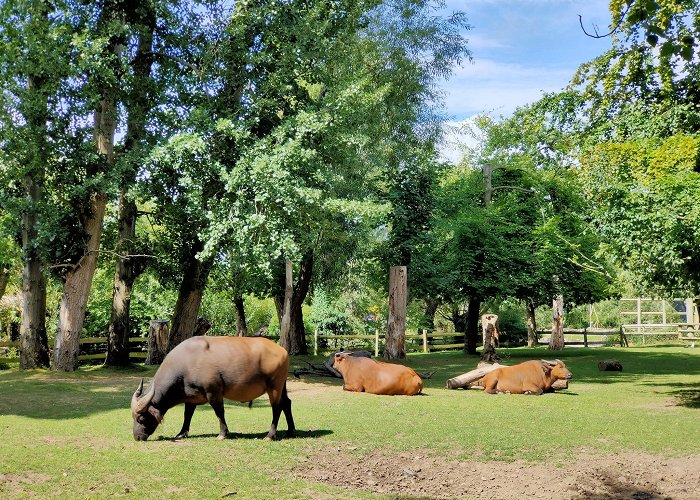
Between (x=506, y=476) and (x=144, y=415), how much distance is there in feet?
16.2

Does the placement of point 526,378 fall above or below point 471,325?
below

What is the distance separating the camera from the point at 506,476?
9.27 metres

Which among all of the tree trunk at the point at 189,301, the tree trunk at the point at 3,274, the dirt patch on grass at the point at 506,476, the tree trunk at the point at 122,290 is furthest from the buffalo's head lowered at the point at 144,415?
the tree trunk at the point at 3,274

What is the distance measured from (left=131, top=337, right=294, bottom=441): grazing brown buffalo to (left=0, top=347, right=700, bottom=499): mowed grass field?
47 cm

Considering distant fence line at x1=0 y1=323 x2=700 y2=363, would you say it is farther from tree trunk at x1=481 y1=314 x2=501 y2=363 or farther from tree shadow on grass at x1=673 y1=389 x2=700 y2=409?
tree shadow on grass at x1=673 y1=389 x2=700 y2=409

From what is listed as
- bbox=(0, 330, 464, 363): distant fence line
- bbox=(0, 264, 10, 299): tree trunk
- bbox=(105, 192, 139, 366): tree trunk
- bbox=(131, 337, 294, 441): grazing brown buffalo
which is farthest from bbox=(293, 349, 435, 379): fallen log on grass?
bbox=(0, 264, 10, 299): tree trunk

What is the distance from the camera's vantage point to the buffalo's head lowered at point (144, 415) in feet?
34.0

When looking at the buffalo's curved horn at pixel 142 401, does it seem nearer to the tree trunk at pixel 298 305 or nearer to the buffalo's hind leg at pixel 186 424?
the buffalo's hind leg at pixel 186 424

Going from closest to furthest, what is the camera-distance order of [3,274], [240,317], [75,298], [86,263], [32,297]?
[75,298]
[86,263]
[32,297]
[3,274]
[240,317]

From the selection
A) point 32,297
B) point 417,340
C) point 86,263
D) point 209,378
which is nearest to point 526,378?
point 209,378

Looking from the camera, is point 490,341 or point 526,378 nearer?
point 526,378

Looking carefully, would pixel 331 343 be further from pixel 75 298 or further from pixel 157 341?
pixel 75 298

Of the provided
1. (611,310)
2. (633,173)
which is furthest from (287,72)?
(611,310)

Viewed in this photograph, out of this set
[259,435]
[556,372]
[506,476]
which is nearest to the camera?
[506,476]
